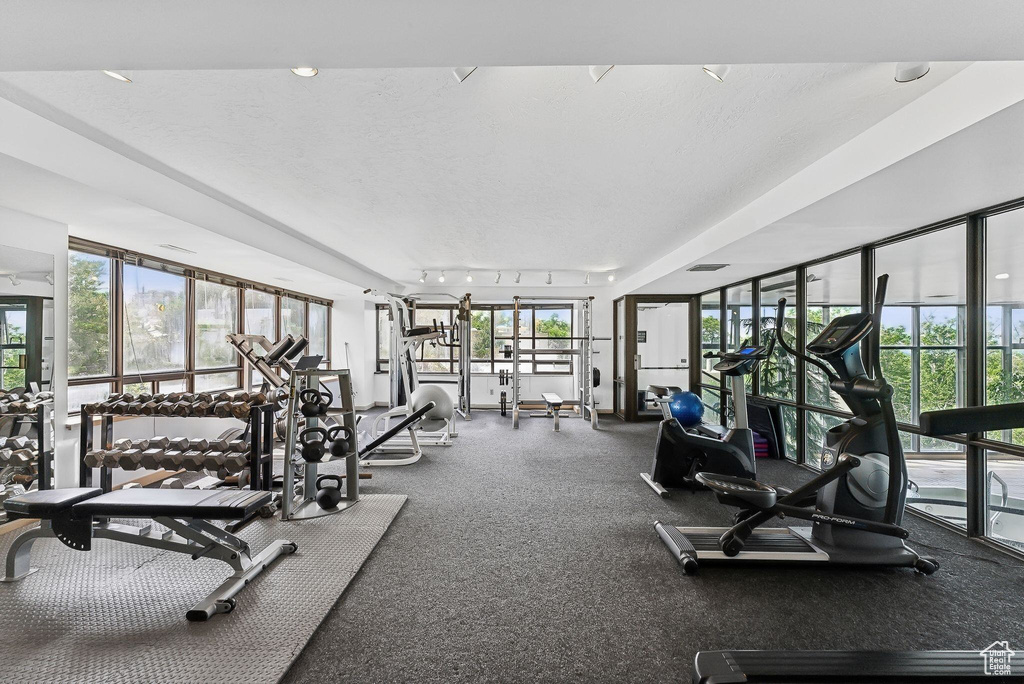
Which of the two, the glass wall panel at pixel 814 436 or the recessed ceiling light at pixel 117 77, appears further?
the glass wall panel at pixel 814 436

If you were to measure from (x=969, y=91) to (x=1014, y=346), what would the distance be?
1.95 m

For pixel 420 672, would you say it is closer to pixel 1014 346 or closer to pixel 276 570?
pixel 276 570

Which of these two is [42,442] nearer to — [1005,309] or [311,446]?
[311,446]

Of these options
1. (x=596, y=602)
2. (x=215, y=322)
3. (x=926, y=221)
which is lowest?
(x=596, y=602)

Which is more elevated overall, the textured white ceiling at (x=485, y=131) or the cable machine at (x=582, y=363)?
the textured white ceiling at (x=485, y=131)

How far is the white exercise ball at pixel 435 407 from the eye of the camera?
5453 millimetres

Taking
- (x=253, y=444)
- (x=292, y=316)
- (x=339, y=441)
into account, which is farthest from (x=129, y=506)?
(x=292, y=316)

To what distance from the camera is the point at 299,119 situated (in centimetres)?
238

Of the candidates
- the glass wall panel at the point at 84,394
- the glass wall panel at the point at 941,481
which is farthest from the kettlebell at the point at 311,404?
the glass wall panel at the point at 941,481

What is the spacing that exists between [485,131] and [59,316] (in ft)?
11.8

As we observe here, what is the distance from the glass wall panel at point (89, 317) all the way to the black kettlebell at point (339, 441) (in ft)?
8.69

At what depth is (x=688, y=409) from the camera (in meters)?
5.21

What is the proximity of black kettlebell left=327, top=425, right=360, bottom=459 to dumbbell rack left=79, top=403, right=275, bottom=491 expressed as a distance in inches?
18.5

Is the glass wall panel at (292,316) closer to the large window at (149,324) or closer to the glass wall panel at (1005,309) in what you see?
the large window at (149,324)
